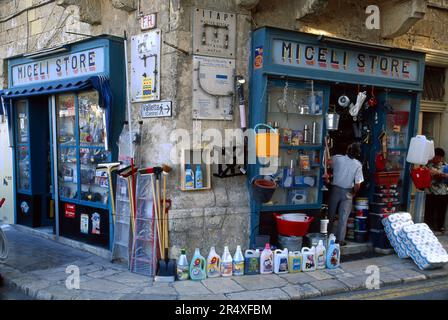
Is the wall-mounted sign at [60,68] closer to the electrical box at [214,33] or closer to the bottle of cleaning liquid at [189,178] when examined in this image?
the electrical box at [214,33]

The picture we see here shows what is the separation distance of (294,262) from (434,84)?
549 cm

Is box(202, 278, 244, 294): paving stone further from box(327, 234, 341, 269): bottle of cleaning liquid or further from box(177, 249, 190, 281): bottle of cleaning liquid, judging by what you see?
box(327, 234, 341, 269): bottle of cleaning liquid

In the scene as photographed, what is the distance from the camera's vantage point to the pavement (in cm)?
507

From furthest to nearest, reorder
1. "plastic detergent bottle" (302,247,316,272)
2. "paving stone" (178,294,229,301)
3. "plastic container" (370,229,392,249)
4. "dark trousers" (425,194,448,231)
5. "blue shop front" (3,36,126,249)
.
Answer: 1. "dark trousers" (425,194,448,231)
2. "plastic container" (370,229,392,249)
3. "blue shop front" (3,36,126,249)
4. "plastic detergent bottle" (302,247,316,272)
5. "paving stone" (178,294,229,301)

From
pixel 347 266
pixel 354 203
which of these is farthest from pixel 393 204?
pixel 347 266

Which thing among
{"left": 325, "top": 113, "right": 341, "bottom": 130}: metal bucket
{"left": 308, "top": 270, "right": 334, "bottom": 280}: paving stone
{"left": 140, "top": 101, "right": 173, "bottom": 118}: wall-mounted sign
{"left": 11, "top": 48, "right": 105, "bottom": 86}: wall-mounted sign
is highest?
{"left": 11, "top": 48, "right": 105, "bottom": 86}: wall-mounted sign

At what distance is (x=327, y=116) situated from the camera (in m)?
6.67

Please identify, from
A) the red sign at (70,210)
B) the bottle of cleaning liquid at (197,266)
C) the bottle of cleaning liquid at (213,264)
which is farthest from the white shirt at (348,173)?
the red sign at (70,210)

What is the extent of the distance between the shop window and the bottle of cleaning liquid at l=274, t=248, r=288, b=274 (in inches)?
202

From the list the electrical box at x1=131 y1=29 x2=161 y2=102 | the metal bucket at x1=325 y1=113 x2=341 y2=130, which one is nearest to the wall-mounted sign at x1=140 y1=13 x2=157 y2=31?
the electrical box at x1=131 y1=29 x2=161 y2=102

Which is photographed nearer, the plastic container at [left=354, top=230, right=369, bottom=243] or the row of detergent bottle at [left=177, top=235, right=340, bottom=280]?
the row of detergent bottle at [left=177, top=235, right=340, bottom=280]

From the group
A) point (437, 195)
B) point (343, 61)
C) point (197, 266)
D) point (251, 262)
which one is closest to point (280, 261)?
point (251, 262)

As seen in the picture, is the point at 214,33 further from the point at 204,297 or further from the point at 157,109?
the point at 204,297

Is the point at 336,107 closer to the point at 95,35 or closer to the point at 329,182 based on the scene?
the point at 329,182
